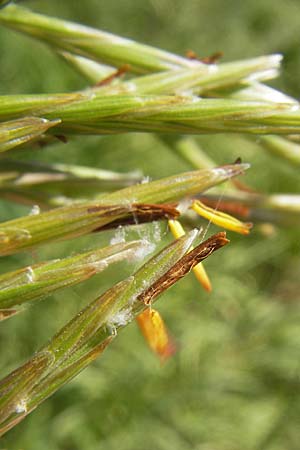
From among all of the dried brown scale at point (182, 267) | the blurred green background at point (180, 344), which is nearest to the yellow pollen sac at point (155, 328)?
the dried brown scale at point (182, 267)

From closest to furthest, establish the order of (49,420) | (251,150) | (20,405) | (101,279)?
1. (20,405)
2. (49,420)
3. (101,279)
4. (251,150)

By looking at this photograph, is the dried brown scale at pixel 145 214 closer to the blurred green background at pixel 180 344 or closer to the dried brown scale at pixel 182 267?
the dried brown scale at pixel 182 267

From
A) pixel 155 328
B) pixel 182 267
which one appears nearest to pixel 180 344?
pixel 155 328

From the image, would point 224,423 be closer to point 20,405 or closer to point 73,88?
point 73,88

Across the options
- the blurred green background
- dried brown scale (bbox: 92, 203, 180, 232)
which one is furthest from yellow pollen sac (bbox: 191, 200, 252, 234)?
the blurred green background

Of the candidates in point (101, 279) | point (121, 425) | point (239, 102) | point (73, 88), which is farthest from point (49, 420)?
point (239, 102)

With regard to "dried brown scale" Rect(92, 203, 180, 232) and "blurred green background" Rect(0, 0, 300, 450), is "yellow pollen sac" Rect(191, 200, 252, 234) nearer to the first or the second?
"dried brown scale" Rect(92, 203, 180, 232)
